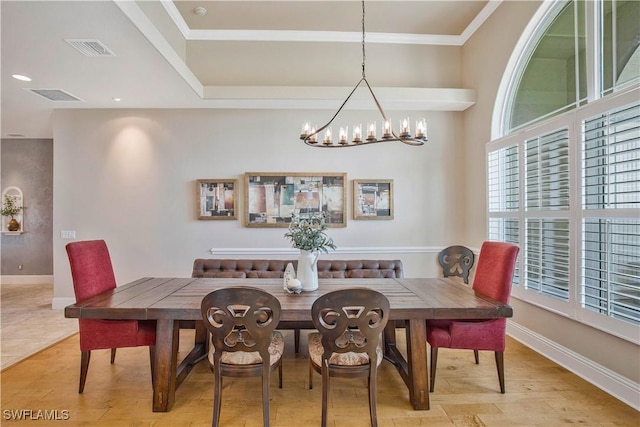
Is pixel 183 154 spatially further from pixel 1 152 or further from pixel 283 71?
pixel 1 152

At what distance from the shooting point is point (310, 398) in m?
2.34

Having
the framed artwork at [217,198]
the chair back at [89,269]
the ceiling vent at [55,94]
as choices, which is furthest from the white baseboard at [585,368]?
the ceiling vent at [55,94]

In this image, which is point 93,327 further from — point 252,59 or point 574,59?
point 574,59

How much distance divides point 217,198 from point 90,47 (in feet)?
7.06

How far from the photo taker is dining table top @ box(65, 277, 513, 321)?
2.08 meters

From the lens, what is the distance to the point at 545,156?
3000mm

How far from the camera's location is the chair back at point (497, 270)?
2345mm

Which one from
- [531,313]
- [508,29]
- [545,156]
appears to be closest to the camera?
[545,156]

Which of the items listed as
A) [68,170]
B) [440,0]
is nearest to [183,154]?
[68,170]

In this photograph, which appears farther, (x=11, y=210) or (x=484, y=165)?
(x=11, y=210)

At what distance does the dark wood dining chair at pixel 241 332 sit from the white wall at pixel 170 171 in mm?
2476

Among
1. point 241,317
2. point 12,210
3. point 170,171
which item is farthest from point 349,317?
point 12,210

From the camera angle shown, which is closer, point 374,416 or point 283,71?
point 374,416

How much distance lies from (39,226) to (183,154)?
457 cm
